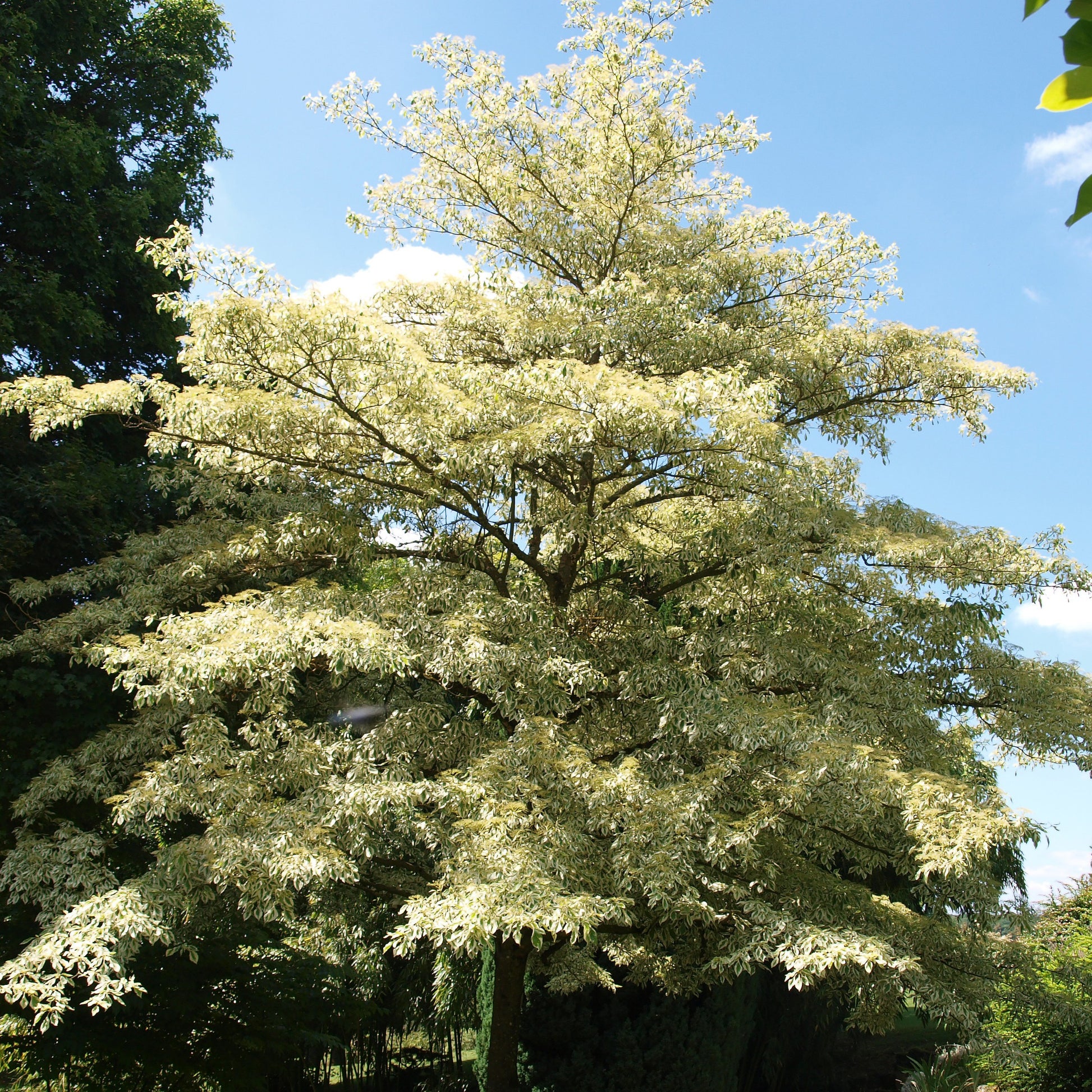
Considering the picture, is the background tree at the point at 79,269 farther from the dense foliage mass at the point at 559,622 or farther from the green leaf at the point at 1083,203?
the green leaf at the point at 1083,203

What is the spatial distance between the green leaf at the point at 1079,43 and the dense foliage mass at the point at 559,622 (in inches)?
200

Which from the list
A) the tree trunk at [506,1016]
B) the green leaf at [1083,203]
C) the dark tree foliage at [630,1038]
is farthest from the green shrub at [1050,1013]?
the green leaf at [1083,203]

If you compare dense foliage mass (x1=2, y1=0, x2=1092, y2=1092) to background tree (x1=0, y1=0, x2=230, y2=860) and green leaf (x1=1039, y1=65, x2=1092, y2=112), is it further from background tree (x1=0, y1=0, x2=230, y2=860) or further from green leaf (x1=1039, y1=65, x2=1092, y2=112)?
green leaf (x1=1039, y1=65, x2=1092, y2=112)

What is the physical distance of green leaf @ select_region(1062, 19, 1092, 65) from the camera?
64 cm

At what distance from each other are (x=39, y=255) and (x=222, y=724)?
22.8 feet

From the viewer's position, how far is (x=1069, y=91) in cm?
70

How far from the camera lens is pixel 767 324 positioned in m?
8.93

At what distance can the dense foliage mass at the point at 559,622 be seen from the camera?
20.3 feet

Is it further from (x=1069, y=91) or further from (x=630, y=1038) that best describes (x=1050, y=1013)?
(x=1069, y=91)

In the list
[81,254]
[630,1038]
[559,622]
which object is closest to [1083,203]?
[559,622]

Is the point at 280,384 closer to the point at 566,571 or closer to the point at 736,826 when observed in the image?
the point at 566,571

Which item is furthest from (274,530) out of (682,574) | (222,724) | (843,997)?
(843,997)

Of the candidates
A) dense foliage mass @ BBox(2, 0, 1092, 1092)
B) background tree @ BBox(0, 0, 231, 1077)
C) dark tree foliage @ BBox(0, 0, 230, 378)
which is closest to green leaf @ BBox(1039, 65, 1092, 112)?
dense foliage mass @ BBox(2, 0, 1092, 1092)

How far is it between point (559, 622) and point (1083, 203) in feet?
24.4
